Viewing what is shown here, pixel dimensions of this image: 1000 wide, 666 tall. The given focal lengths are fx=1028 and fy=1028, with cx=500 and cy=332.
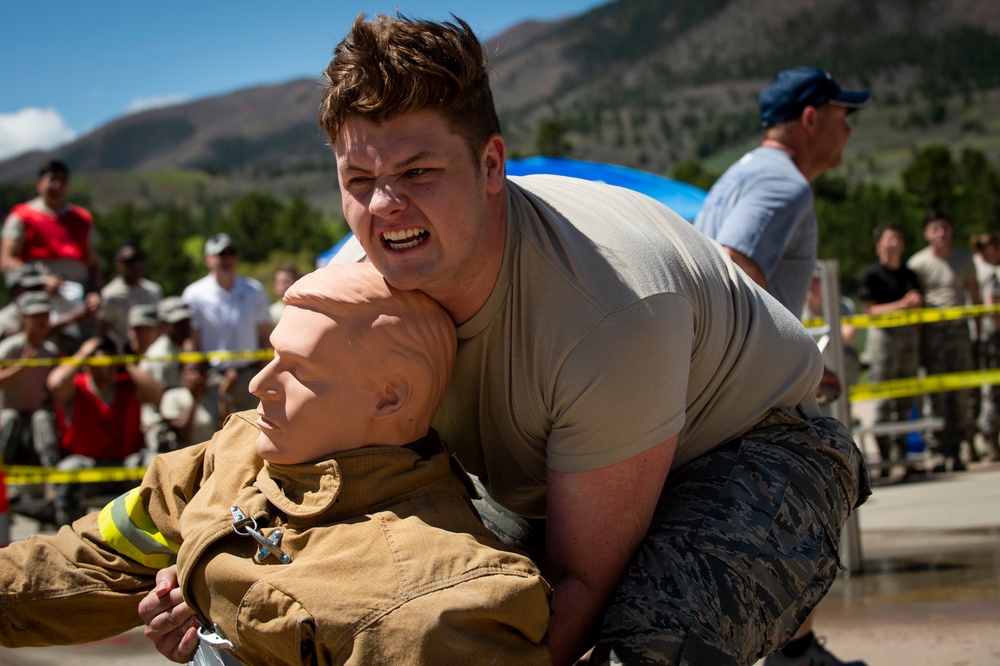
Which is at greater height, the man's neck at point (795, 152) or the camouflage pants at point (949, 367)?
the man's neck at point (795, 152)

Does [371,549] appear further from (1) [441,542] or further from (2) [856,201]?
(2) [856,201]

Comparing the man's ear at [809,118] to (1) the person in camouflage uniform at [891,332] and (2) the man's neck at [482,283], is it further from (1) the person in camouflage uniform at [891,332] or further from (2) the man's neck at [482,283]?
(1) the person in camouflage uniform at [891,332]

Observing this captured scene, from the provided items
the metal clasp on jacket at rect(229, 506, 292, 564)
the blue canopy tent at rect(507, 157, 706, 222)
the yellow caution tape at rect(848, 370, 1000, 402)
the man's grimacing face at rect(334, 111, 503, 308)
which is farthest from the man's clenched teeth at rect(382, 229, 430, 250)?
the yellow caution tape at rect(848, 370, 1000, 402)

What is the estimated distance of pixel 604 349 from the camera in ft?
6.79

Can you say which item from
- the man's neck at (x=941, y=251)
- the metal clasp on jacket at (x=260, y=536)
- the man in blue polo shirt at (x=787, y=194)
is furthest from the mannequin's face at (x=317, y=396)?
the man's neck at (x=941, y=251)

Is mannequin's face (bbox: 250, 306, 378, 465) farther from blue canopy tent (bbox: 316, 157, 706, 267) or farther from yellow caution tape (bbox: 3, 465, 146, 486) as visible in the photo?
yellow caution tape (bbox: 3, 465, 146, 486)

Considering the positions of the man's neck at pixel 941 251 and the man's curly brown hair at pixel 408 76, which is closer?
the man's curly brown hair at pixel 408 76

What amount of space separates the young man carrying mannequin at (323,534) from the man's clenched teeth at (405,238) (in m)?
0.11

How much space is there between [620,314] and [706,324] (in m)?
0.31

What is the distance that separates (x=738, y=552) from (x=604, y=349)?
0.58 meters

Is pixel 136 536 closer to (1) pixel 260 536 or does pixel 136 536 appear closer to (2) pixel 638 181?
(1) pixel 260 536

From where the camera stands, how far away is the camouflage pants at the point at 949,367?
832 cm

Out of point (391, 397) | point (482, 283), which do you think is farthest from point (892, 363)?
point (391, 397)

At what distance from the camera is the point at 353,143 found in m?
2.10
